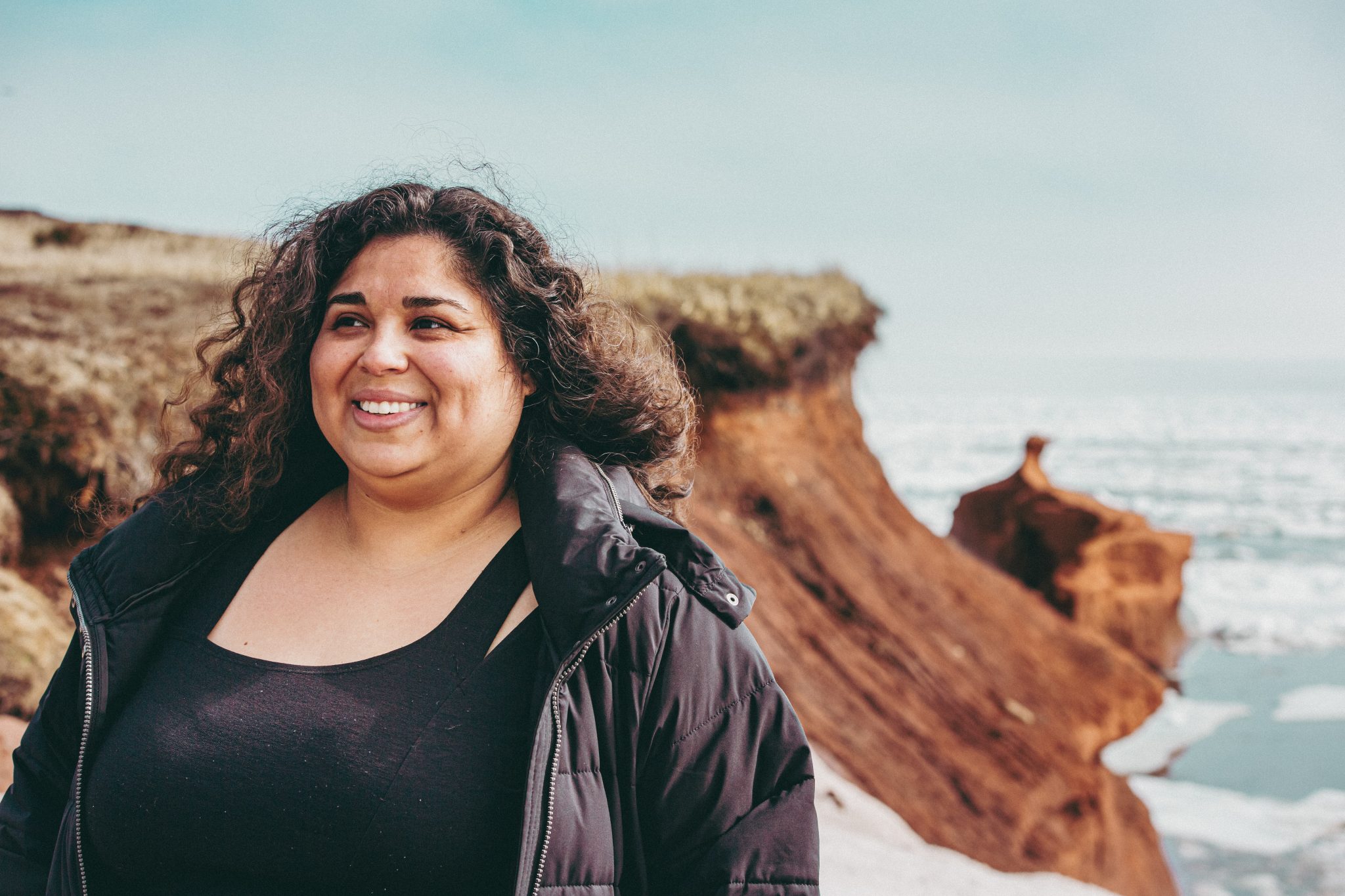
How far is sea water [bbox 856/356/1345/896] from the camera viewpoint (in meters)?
9.41

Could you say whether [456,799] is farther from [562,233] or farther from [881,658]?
[881,658]

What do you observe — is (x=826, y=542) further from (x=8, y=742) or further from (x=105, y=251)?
(x=105, y=251)

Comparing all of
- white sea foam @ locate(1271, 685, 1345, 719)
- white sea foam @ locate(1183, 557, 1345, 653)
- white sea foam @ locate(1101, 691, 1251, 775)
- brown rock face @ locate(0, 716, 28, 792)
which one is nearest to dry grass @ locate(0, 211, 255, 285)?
brown rock face @ locate(0, 716, 28, 792)

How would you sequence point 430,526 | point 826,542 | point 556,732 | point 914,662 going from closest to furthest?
point 556,732 < point 430,526 < point 914,662 < point 826,542

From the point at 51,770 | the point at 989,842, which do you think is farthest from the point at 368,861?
the point at 989,842

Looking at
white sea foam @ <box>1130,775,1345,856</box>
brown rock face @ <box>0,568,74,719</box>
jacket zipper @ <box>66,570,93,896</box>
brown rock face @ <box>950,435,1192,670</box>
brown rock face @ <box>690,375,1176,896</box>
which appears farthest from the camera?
brown rock face @ <box>950,435,1192,670</box>

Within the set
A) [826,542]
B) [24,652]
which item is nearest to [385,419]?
[24,652]

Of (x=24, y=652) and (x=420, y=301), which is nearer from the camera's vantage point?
(x=420, y=301)

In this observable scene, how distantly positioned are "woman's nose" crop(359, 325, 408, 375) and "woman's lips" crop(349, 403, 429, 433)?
0.25ft

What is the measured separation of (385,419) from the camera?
177 centimetres

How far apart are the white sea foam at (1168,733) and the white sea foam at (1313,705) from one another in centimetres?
50

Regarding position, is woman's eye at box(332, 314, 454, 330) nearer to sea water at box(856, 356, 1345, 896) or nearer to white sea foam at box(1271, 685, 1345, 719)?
sea water at box(856, 356, 1345, 896)

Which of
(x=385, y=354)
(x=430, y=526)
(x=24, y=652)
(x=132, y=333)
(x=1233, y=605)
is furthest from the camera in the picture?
(x=1233, y=605)

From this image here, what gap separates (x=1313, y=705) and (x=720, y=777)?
618 inches
